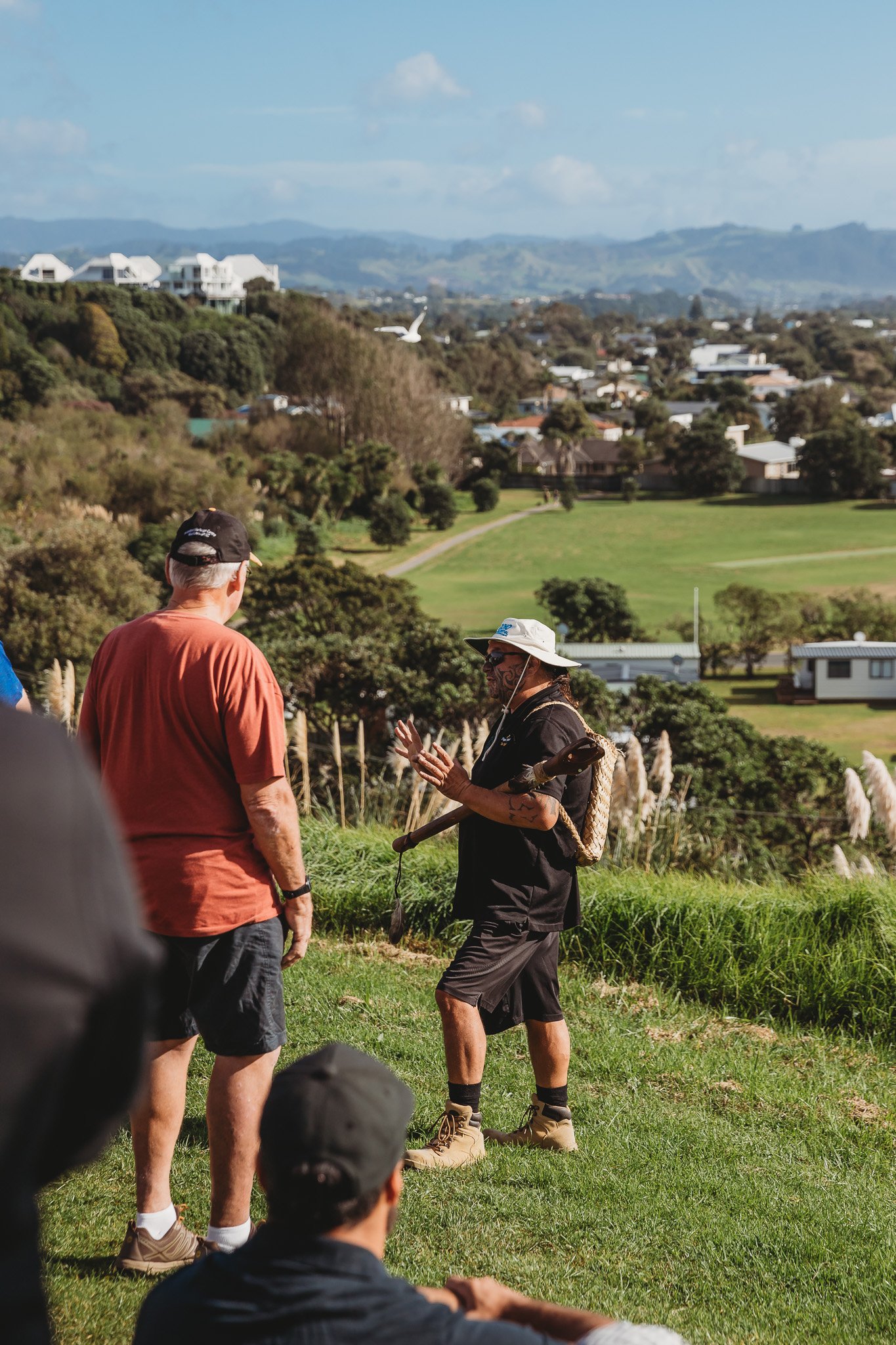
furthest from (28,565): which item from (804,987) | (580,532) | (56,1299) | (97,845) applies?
(580,532)

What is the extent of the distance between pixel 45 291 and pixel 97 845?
105 m

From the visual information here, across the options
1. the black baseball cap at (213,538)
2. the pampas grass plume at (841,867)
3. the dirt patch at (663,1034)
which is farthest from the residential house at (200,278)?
the black baseball cap at (213,538)

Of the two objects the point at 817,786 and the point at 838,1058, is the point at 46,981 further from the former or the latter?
the point at 817,786

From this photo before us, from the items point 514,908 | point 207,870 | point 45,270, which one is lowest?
point 514,908

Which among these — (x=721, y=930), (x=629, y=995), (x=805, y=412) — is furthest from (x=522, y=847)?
(x=805, y=412)

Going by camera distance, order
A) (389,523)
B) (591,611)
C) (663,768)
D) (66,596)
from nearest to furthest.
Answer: (663,768), (66,596), (591,611), (389,523)

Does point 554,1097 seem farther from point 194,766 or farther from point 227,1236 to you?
point 194,766

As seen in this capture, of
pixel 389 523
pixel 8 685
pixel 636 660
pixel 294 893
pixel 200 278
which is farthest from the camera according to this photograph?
pixel 200 278

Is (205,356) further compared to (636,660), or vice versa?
(205,356)

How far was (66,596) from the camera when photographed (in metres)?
26.0

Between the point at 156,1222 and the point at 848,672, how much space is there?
130ft

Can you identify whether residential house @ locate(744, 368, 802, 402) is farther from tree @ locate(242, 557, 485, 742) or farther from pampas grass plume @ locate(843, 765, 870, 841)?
pampas grass plume @ locate(843, 765, 870, 841)

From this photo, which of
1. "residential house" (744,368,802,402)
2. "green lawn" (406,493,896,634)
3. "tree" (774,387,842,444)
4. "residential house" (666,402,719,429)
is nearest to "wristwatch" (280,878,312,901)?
"green lawn" (406,493,896,634)

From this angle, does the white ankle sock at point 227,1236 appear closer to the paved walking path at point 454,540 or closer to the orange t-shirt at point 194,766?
the orange t-shirt at point 194,766
